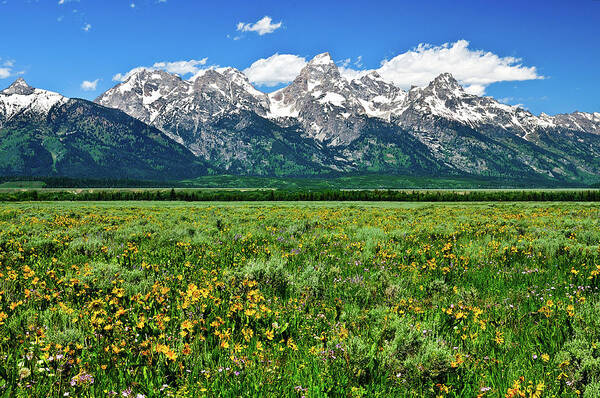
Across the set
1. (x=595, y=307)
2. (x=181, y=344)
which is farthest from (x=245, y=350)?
(x=595, y=307)

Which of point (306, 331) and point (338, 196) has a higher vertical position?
point (306, 331)

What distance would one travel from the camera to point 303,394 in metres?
3.46

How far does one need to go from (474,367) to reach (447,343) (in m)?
0.63

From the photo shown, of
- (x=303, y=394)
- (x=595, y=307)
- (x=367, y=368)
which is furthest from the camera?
(x=595, y=307)

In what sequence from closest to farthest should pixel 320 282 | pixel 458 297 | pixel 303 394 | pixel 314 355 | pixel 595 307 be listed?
pixel 303 394 < pixel 314 355 < pixel 595 307 < pixel 458 297 < pixel 320 282

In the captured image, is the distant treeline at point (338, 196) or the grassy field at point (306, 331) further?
the distant treeline at point (338, 196)

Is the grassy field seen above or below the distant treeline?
above

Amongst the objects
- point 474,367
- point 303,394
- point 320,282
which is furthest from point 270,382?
point 320,282

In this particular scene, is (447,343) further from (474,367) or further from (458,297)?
(458,297)

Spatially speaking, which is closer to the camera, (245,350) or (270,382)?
(270,382)

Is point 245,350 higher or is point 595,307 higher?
point 595,307

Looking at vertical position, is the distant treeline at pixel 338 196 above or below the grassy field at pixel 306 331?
below

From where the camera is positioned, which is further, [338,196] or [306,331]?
[338,196]

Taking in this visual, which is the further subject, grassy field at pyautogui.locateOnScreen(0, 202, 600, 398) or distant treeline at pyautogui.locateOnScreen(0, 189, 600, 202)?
distant treeline at pyautogui.locateOnScreen(0, 189, 600, 202)
